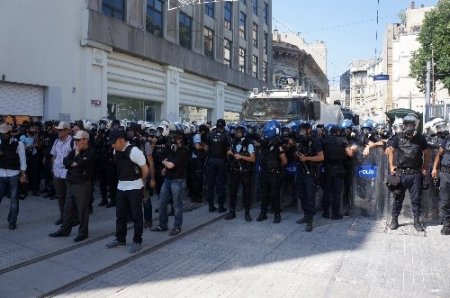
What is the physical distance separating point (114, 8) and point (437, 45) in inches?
986

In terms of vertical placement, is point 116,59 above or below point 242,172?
above

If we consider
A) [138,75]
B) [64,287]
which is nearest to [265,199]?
[64,287]

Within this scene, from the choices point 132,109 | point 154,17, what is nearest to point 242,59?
point 154,17

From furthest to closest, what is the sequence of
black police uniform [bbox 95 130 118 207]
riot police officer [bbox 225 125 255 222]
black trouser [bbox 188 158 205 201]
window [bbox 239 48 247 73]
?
window [bbox 239 48 247 73], black trouser [bbox 188 158 205 201], black police uniform [bbox 95 130 118 207], riot police officer [bbox 225 125 255 222]

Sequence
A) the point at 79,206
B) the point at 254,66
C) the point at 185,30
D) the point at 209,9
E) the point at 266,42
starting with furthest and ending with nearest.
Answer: the point at 266,42
the point at 254,66
the point at 209,9
the point at 185,30
the point at 79,206

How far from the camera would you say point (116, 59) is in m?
18.3

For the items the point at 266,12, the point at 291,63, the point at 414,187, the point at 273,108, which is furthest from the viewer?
the point at 291,63

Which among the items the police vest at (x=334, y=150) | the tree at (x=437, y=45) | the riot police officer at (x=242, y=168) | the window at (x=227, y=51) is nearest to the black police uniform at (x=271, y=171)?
the riot police officer at (x=242, y=168)

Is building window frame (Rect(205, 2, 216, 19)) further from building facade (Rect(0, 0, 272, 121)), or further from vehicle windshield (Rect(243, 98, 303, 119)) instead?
vehicle windshield (Rect(243, 98, 303, 119))

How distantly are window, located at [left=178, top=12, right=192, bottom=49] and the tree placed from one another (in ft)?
60.5

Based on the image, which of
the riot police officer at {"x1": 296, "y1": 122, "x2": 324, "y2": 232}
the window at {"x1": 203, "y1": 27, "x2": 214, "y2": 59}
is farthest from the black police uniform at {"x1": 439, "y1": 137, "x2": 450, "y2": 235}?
the window at {"x1": 203, "y1": 27, "x2": 214, "y2": 59}

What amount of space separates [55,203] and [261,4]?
32.2 meters

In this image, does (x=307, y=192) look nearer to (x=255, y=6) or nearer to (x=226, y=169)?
(x=226, y=169)

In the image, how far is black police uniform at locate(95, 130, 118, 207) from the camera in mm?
9258
